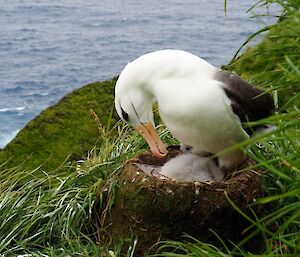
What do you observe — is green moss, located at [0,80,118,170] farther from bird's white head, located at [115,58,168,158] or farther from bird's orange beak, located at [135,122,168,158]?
bird's white head, located at [115,58,168,158]

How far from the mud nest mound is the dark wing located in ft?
0.91

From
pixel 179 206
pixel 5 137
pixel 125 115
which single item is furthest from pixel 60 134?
pixel 5 137

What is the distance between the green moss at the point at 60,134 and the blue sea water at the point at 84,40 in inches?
416

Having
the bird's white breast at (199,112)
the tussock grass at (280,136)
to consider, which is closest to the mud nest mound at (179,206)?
the tussock grass at (280,136)

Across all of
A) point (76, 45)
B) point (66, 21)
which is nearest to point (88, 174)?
point (76, 45)

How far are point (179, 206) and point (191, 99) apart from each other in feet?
1.68

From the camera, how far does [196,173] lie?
3.56 meters

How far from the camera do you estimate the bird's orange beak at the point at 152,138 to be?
3.51 m

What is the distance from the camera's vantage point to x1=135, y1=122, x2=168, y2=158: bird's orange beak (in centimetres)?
351

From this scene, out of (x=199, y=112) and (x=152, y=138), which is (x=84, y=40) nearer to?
(x=152, y=138)

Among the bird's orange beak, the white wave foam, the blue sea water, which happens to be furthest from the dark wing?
the white wave foam

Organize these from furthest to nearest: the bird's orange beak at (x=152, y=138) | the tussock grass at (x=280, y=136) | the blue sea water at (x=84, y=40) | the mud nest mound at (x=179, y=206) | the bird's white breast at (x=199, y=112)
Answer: the blue sea water at (x=84, y=40)
the bird's orange beak at (x=152, y=138)
the mud nest mound at (x=179, y=206)
the bird's white breast at (x=199, y=112)
the tussock grass at (x=280, y=136)

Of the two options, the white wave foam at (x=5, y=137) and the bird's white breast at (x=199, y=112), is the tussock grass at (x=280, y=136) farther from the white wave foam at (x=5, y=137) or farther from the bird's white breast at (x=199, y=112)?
the white wave foam at (x=5, y=137)

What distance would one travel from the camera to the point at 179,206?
11.0ft
